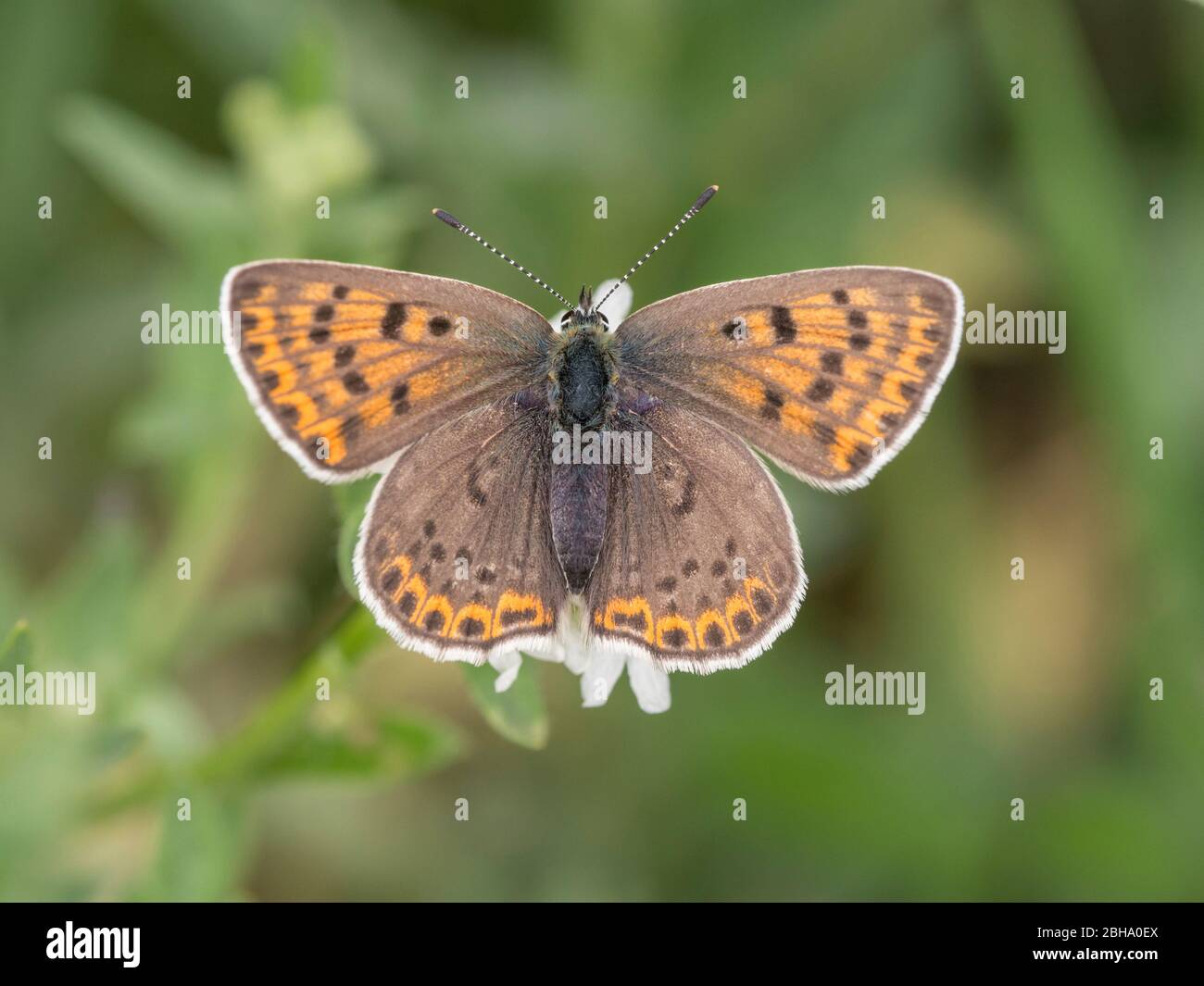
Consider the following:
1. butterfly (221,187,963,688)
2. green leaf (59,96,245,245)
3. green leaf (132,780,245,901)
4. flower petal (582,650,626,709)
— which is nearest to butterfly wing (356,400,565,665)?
butterfly (221,187,963,688)

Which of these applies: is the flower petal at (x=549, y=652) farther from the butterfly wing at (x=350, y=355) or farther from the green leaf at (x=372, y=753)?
the butterfly wing at (x=350, y=355)

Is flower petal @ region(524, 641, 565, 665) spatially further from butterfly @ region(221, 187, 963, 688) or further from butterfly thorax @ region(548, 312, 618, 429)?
butterfly thorax @ region(548, 312, 618, 429)

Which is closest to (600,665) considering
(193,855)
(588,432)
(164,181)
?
(588,432)

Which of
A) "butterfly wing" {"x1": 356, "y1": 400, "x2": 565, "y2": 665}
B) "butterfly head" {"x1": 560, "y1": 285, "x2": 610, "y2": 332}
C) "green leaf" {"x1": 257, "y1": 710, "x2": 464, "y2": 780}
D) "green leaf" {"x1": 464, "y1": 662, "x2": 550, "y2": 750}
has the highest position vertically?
"butterfly head" {"x1": 560, "y1": 285, "x2": 610, "y2": 332}

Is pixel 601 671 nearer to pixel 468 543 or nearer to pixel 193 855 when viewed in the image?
pixel 468 543

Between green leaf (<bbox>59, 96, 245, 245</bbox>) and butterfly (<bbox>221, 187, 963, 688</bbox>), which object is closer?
butterfly (<bbox>221, 187, 963, 688</bbox>)

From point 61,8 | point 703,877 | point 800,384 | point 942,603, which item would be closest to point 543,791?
point 703,877
